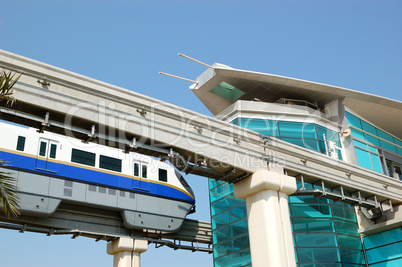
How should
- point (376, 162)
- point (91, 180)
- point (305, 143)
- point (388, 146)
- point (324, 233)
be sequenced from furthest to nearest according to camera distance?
point (388, 146) → point (376, 162) → point (91, 180) → point (305, 143) → point (324, 233)

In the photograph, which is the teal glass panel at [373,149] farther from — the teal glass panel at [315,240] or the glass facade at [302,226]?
the teal glass panel at [315,240]

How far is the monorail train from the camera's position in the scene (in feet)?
75.4

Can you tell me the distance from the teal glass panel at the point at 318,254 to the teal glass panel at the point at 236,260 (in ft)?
8.59

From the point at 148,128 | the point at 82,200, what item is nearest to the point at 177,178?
the point at 82,200

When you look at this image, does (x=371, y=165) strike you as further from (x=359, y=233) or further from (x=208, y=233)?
(x=208, y=233)

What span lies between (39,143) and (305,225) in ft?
50.4

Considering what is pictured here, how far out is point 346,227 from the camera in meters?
23.5

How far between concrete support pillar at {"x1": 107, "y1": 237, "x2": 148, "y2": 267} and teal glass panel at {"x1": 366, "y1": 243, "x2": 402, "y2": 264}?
1374 centimetres

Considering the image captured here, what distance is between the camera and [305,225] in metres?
22.3

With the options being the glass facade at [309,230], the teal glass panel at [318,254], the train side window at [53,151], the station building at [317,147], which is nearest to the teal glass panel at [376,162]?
the station building at [317,147]

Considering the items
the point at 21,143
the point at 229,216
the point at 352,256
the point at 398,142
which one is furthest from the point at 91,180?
the point at 398,142

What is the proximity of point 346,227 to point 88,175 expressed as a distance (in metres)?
15.3

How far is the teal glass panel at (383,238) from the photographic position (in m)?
23.0

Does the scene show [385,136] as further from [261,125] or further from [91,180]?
[91,180]
